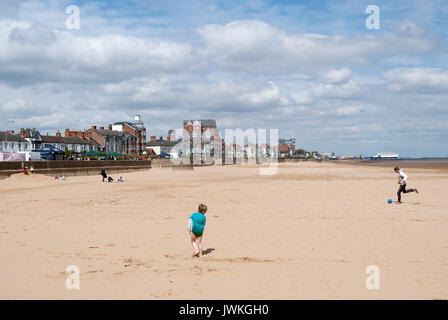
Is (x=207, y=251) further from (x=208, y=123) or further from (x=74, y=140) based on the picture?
(x=208, y=123)

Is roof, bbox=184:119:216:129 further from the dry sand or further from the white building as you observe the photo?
the dry sand

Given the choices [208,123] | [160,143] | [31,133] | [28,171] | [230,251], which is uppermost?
[208,123]

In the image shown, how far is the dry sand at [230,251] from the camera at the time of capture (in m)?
7.27

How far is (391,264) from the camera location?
891 centimetres

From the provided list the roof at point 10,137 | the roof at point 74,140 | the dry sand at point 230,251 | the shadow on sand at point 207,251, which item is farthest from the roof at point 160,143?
the shadow on sand at point 207,251

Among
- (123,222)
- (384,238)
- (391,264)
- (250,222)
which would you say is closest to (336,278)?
(391,264)

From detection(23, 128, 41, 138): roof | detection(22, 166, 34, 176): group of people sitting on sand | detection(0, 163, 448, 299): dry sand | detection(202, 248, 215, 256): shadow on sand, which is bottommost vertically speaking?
detection(202, 248, 215, 256): shadow on sand

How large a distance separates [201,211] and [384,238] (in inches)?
216

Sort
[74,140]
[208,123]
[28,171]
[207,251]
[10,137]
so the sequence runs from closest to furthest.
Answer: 1. [207,251]
2. [28,171]
3. [10,137]
4. [74,140]
5. [208,123]

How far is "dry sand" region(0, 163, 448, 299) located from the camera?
727 centimetres

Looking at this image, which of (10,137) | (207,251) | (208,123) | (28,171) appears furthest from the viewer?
(208,123)

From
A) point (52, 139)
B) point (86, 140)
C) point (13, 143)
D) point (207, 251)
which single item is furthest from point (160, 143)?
point (207, 251)

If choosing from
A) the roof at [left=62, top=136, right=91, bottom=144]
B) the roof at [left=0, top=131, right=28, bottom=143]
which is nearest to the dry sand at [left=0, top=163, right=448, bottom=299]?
the roof at [left=0, top=131, right=28, bottom=143]

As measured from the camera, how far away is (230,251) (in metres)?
10.4
